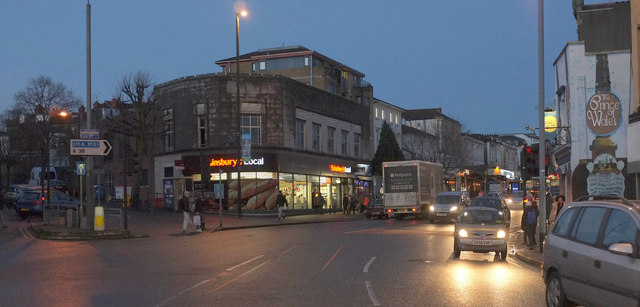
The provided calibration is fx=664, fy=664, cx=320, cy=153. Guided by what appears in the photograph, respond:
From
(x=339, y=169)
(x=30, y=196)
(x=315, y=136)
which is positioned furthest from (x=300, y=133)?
(x=30, y=196)

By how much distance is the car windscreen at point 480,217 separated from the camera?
63.4 ft

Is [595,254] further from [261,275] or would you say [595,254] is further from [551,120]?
[551,120]

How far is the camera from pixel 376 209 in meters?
45.2

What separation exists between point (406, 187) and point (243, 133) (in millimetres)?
13065

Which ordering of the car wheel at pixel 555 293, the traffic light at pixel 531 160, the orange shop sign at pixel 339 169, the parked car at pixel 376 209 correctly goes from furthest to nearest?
the orange shop sign at pixel 339 169 → the parked car at pixel 376 209 → the traffic light at pixel 531 160 → the car wheel at pixel 555 293

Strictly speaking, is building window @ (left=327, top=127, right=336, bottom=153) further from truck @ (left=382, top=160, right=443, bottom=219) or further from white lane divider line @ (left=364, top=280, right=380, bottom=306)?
white lane divider line @ (left=364, top=280, right=380, bottom=306)

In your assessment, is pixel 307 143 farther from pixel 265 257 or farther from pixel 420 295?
pixel 420 295

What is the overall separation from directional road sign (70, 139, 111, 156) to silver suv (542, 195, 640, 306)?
20.4 metres

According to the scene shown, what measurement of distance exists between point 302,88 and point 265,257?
34368mm

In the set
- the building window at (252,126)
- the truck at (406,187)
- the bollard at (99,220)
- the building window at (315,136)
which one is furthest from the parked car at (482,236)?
the building window at (315,136)

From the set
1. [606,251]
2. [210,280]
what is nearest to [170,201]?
[210,280]

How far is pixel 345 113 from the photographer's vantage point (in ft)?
200

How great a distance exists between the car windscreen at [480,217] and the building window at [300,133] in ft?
105

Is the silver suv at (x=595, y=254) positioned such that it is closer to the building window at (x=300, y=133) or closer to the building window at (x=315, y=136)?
the building window at (x=300, y=133)
